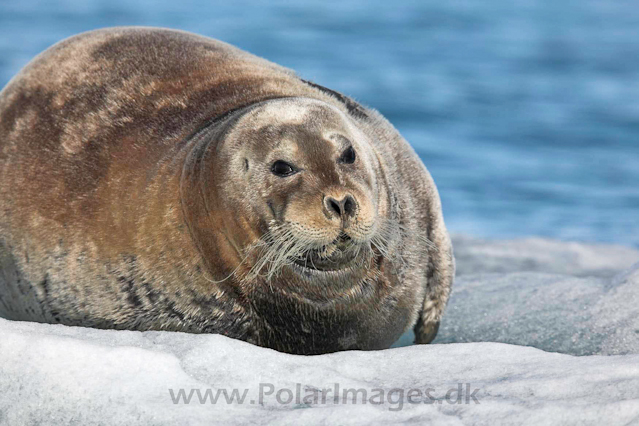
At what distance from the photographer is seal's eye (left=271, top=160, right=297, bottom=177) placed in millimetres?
3959

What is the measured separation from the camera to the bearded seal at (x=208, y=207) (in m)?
4.05

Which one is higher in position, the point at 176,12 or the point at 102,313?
the point at 102,313

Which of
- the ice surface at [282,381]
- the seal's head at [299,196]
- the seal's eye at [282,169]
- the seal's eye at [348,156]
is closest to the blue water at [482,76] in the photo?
the seal's head at [299,196]

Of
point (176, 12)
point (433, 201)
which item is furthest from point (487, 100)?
point (433, 201)

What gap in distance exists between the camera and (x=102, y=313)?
14.6ft

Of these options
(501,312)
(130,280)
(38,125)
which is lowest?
(501,312)

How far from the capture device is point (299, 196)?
384 cm

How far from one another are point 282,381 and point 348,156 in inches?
41.3

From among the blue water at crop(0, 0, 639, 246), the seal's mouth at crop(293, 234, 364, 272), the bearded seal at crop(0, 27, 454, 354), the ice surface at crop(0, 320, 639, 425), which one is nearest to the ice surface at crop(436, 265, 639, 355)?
the bearded seal at crop(0, 27, 454, 354)

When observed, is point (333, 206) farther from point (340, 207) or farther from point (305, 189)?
point (305, 189)

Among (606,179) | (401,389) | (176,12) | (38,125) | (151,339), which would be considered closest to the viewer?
(401,389)

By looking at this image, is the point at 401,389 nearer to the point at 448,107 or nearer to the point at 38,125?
the point at 38,125

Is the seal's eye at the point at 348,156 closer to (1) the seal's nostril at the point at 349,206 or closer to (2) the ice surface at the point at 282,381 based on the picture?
(1) the seal's nostril at the point at 349,206

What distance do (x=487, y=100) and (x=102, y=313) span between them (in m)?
10.2
